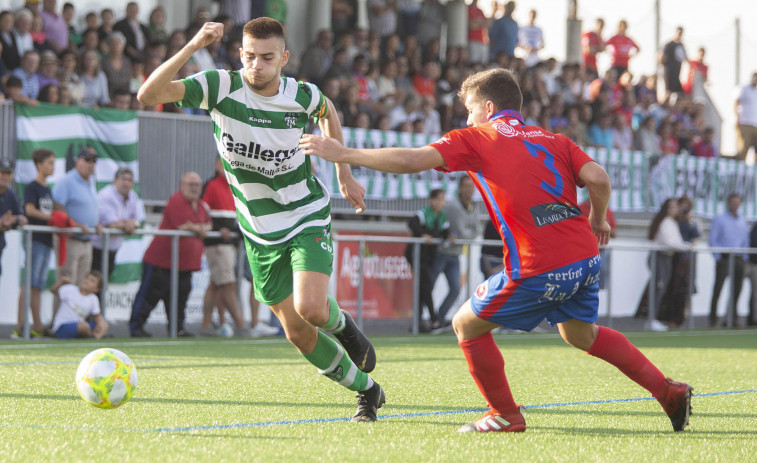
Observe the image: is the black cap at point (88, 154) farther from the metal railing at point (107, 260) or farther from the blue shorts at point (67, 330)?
the blue shorts at point (67, 330)

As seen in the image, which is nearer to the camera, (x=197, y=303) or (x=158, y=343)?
(x=158, y=343)

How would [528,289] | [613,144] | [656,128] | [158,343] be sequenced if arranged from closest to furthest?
[528,289] → [158,343] → [613,144] → [656,128]

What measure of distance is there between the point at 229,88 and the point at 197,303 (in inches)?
324

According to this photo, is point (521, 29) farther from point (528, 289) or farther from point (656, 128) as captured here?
point (528, 289)

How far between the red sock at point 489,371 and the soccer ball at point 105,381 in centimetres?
169

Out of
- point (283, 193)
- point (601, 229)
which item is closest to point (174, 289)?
point (283, 193)

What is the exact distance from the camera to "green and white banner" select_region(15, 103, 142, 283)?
509 inches

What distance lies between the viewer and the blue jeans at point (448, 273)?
575 inches

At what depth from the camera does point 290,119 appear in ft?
19.4

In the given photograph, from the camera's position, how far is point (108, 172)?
13.6 m

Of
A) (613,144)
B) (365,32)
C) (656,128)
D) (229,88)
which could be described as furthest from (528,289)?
(656,128)

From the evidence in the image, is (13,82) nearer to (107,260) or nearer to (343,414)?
(107,260)

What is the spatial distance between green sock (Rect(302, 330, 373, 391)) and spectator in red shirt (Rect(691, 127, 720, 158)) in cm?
1842

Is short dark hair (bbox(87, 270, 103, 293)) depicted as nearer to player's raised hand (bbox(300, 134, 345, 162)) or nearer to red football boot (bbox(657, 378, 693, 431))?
player's raised hand (bbox(300, 134, 345, 162))
